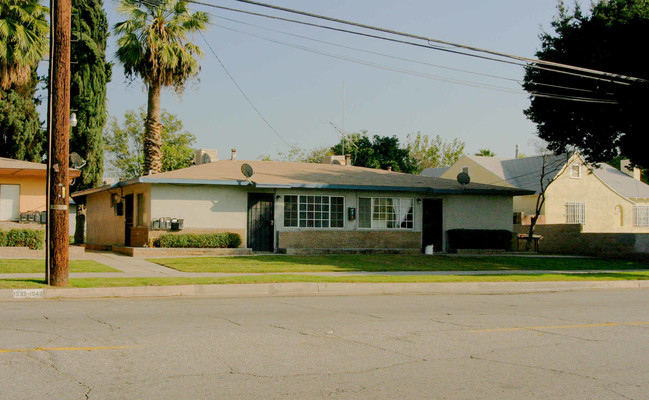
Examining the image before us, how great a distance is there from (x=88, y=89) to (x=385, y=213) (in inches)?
681

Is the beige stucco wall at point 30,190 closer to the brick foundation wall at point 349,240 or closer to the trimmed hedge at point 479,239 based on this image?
the brick foundation wall at point 349,240

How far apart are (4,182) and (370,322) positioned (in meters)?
19.9

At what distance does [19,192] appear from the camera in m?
25.5

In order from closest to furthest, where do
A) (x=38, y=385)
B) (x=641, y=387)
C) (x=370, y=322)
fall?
(x=38, y=385) < (x=641, y=387) < (x=370, y=322)

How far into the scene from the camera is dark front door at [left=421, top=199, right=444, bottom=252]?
29594mm

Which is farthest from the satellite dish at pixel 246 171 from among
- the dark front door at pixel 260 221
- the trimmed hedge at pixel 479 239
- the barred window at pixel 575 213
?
the barred window at pixel 575 213

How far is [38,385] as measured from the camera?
6133 mm

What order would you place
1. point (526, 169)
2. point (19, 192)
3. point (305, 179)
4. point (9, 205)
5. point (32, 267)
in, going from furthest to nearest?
point (526, 169), point (305, 179), point (19, 192), point (9, 205), point (32, 267)

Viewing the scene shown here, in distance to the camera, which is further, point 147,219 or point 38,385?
point 147,219

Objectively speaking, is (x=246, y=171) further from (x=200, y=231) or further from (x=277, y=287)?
(x=277, y=287)

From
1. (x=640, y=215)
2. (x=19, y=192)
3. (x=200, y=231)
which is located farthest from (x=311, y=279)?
(x=640, y=215)

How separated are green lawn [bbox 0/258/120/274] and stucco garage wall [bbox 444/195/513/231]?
1616 centimetres

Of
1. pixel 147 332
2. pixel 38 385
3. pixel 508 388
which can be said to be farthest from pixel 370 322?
pixel 38 385

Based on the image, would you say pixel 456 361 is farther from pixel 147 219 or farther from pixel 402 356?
pixel 147 219
